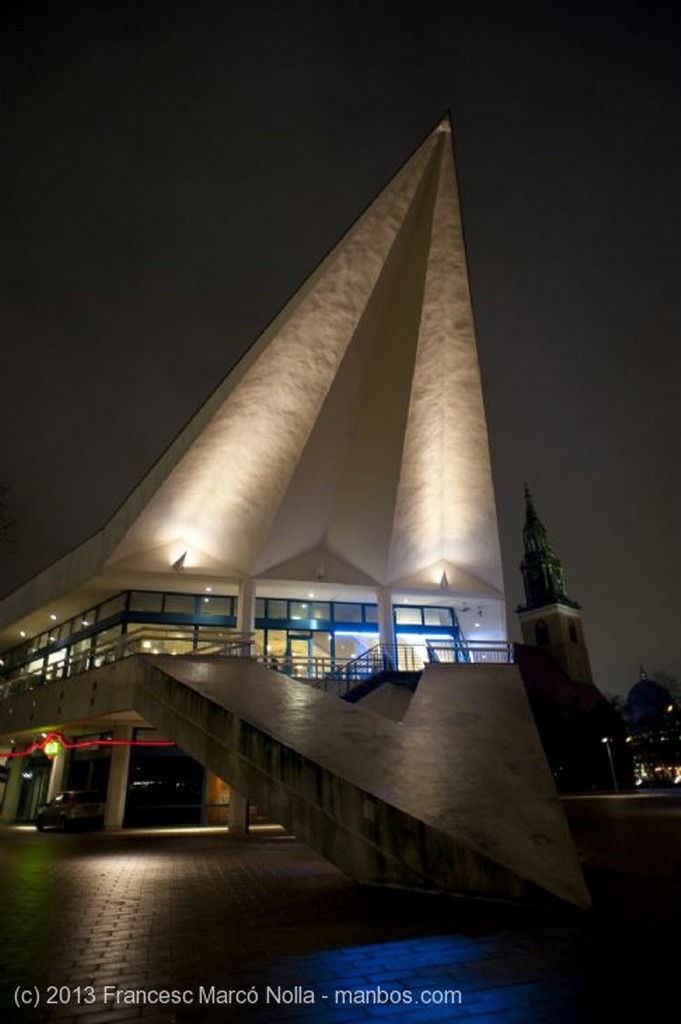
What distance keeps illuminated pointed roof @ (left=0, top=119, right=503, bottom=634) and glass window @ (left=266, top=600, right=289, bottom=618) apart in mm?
2638

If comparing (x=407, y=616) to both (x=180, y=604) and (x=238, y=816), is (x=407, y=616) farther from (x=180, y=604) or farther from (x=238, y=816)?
(x=238, y=816)

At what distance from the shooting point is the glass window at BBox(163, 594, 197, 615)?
2367cm

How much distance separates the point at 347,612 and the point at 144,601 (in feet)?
29.5

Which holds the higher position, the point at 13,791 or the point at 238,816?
the point at 13,791

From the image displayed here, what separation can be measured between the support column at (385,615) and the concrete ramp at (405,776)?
11.1m

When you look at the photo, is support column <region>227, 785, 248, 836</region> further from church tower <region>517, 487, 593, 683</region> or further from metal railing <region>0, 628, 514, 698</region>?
church tower <region>517, 487, 593, 683</region>

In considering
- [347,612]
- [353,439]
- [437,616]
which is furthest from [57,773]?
[353,439]

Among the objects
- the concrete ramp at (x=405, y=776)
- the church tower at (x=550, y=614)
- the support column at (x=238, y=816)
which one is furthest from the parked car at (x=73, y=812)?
the church tower at (x=550, y=614)

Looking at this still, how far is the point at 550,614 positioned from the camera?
67.2 m

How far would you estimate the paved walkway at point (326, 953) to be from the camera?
3.40 m

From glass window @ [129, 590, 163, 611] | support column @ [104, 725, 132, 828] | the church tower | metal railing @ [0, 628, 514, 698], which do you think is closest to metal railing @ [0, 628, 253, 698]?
metal railing @ [0, 628, 514, 698]

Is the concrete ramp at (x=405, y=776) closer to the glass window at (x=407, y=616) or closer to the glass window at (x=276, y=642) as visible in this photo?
the glass window at (x=276, y=642)

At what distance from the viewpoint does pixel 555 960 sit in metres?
4.08

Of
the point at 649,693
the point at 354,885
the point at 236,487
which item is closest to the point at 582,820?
the point at 354,885
